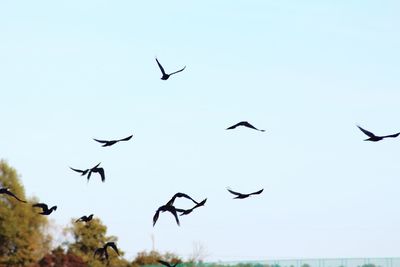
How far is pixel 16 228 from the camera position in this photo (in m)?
95.4

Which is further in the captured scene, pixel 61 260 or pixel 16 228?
pixel 16 228

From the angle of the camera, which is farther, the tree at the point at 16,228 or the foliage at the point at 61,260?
the tree at the point at 16,228

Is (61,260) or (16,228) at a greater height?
(16,228)

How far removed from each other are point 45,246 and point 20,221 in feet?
16.7

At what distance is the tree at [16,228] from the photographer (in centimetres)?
9562

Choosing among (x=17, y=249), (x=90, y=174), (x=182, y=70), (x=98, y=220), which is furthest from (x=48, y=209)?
(x=17, y=249)

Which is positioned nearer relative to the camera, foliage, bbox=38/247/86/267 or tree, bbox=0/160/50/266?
foliage, bbox=38/247/86/267

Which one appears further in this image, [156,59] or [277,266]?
[277,266]

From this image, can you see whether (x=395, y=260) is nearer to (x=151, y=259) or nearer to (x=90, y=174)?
(x=151, y=259)

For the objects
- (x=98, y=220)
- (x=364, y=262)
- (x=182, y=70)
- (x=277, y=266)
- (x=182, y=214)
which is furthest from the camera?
(x=98, y=220)

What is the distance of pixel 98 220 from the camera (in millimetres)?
91938

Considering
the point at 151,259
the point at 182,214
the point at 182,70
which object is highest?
the point at 182,70

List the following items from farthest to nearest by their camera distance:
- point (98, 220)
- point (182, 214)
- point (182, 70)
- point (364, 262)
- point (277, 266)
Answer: point (98, 220), point (277, 266), point (364, 262), point (182, 214), point (182, 70)

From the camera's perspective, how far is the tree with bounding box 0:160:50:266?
314ft
